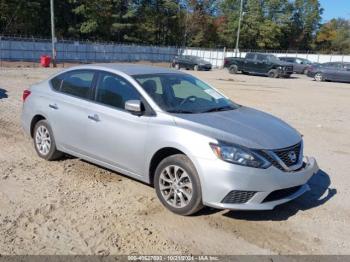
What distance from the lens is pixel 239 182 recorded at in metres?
4.58

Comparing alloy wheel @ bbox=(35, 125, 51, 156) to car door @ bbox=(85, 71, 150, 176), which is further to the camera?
alloy wheel @ bbox=(35, 125, 51, 156)

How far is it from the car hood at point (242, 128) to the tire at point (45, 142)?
7.91 feet

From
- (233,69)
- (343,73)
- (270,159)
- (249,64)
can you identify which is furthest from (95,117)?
(233,69)

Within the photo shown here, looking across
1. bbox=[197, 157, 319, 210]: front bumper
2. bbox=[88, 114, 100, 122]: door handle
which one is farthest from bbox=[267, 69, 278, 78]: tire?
bbox=[197, 157, 319, 210]: front bumper

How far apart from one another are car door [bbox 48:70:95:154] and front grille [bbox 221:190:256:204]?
7.64 feet

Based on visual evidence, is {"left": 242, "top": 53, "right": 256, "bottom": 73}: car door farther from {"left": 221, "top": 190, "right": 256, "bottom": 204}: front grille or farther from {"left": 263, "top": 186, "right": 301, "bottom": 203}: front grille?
{"left": 221, "top": 190, "right": 256, "bottom": 204}: front grille

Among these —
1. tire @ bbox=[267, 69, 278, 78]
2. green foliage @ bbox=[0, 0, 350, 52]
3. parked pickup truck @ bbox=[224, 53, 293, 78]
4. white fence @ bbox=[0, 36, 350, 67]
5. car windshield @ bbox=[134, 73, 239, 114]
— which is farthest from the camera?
green foliage @ bbox=[0, 0, 350, 52]

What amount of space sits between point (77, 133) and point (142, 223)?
194 centimetres

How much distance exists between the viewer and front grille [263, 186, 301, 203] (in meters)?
4.80

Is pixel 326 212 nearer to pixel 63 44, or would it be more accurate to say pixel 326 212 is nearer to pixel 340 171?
pixel 340 171

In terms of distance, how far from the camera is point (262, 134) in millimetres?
5035

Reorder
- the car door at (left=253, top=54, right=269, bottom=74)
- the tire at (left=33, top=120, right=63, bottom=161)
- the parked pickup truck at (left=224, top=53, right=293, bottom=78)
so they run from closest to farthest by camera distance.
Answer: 1. the tire at (left=33, top=120, right=63, bottom=161)
2. the parked pickup truck at (left=224, top=53, right=293, bottom=78)
3. the car door at (left=253, top=54, right=269, bottom=74)

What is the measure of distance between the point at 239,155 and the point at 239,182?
28 cm

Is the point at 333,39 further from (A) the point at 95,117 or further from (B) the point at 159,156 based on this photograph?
(B) the point at 159,156
